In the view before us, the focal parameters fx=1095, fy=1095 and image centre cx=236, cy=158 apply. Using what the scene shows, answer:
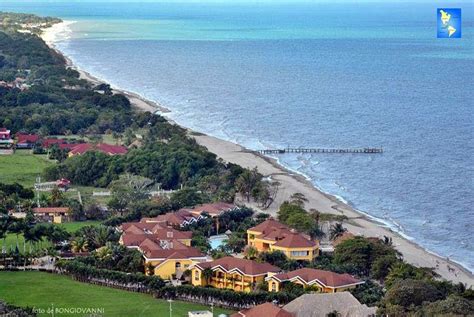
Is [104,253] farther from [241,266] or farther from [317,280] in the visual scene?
[317,280]

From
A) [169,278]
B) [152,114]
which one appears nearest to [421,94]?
[152,114]

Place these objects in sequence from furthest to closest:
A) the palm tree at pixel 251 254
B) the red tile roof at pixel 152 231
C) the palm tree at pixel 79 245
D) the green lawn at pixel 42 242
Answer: the green lawn at pixel 42 242, the red tile roof at pixel 152 231, the palm tree at pixel 79 245, the palm tree at pixel 251 254

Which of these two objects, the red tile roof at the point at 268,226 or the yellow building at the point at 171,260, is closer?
the yellow building at the point at 171,260

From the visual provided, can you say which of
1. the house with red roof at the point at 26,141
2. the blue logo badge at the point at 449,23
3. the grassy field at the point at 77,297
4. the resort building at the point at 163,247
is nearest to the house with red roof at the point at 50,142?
the house with red roof at the point at 26,141

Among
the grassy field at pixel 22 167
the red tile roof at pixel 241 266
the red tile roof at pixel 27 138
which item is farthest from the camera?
the red tile roof at pixel 27 138

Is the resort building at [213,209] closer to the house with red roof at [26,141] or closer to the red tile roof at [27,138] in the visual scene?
the house with red roof at [26,141]

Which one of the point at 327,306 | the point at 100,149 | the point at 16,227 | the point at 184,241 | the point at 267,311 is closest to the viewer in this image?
the point at 267,311

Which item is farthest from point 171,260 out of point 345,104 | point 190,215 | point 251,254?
point 345,104

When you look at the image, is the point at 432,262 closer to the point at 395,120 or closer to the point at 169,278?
the point at 169,278
